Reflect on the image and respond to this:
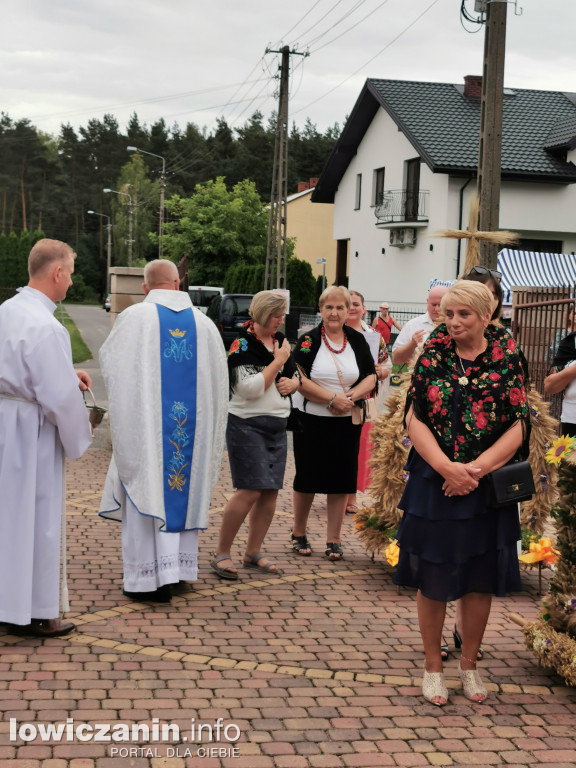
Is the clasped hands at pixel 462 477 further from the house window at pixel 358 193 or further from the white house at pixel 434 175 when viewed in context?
the house window at pixel 358 193

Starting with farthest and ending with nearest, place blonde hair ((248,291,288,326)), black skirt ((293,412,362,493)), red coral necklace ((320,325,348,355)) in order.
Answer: red coral necklace ((320,325,348,355)) < black skirt ((293,412,362,493)) < blonde hair ((248,291,288,326))

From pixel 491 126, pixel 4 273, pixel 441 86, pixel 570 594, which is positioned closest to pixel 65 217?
pixel 4 273

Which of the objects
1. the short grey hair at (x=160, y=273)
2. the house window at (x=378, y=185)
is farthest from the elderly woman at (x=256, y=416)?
the house window at (x=378, y=185)

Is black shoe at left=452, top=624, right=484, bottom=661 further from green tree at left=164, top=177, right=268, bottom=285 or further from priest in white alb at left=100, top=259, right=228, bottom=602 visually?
green tree at left=164, top=177, right=268, bottom=285

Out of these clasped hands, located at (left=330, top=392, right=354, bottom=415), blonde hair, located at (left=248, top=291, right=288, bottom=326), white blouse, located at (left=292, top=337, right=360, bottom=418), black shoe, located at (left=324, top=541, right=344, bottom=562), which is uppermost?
blonde hair, located at (left=248, top=291, right=288, bottom=326)

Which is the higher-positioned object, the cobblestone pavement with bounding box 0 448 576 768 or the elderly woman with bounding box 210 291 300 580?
the elderly woman with bounding box 210 291 300 580

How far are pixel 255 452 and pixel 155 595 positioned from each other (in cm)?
115

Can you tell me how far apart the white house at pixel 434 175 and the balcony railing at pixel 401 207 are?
39 mm

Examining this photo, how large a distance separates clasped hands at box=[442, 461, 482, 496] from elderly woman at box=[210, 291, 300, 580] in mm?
2316

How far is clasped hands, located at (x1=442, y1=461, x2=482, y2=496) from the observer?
168 inches

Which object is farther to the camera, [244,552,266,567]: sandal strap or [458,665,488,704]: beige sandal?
[244,552,266,567]: sandal strap

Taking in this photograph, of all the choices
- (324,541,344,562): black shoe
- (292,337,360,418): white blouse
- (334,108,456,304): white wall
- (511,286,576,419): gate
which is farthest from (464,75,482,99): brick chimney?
(324,541,344,562): black shoe

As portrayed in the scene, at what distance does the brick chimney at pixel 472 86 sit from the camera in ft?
113

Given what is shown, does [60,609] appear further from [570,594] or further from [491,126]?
[491,126]
